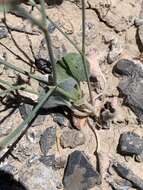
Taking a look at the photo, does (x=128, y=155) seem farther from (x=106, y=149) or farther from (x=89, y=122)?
(x=89, y=122)

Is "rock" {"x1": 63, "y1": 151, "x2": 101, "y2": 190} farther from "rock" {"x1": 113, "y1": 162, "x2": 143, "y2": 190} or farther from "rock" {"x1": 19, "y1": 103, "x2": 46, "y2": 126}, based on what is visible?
"rock" {"x1": 19, "y1": 103, "x2": 46, "y2": 126}

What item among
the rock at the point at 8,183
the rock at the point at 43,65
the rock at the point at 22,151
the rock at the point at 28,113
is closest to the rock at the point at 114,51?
the rock at the point at 43,65

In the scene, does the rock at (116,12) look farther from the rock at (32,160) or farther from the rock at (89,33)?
the rock at (32,160)

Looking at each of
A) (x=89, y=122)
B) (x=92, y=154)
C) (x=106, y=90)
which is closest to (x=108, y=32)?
(x=106, y=90)

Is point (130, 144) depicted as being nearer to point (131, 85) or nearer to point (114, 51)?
point (131, 85)

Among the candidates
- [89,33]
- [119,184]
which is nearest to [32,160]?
[119,184]

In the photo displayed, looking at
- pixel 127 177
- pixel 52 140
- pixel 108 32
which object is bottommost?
pixel 127 177

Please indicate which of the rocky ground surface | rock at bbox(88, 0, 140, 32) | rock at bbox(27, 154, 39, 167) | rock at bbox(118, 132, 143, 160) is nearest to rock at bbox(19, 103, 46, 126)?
the rocky ground surface
